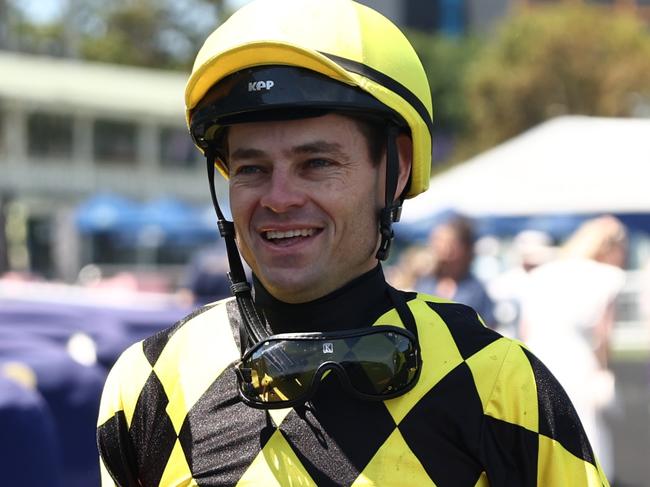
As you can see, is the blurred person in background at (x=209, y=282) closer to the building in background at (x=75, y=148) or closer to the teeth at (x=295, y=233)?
the teeth at (x=295, y=233)

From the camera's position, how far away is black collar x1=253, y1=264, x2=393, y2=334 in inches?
73.4

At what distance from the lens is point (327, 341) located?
177 centimetres

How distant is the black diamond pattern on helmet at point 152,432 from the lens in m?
1.86

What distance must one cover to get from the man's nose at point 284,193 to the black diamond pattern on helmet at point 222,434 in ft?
1.03

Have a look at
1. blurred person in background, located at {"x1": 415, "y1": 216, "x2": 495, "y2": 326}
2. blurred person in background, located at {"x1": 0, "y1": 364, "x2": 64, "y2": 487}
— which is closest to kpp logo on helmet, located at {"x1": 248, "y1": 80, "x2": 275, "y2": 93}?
blurred person in background, located at {"x1": 0, "y1": 364, "x2": 64, "y2": 487}

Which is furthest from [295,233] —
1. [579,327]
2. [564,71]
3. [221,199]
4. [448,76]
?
[448,76]

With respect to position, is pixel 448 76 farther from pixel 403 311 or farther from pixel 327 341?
pixel 327 341

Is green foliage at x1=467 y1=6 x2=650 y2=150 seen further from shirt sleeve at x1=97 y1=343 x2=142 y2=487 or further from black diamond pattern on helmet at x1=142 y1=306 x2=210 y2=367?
shirt sleeve at x1=97 y1=343 x2=142 y2=487

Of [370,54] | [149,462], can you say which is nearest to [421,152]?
[370,54]

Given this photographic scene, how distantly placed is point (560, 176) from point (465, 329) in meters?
12.3

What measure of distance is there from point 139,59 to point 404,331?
4777 centimetres

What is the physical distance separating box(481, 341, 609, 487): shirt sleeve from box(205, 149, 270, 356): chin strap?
0.41 meters

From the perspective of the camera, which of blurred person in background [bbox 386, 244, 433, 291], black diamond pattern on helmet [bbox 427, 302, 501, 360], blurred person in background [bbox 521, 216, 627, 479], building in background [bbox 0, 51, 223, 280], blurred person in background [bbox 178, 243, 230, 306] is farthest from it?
building in background [bbox 0, 51, 223, 280]

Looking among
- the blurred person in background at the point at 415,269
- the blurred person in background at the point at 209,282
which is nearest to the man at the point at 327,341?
the blurred person in background at the point at 209,282
